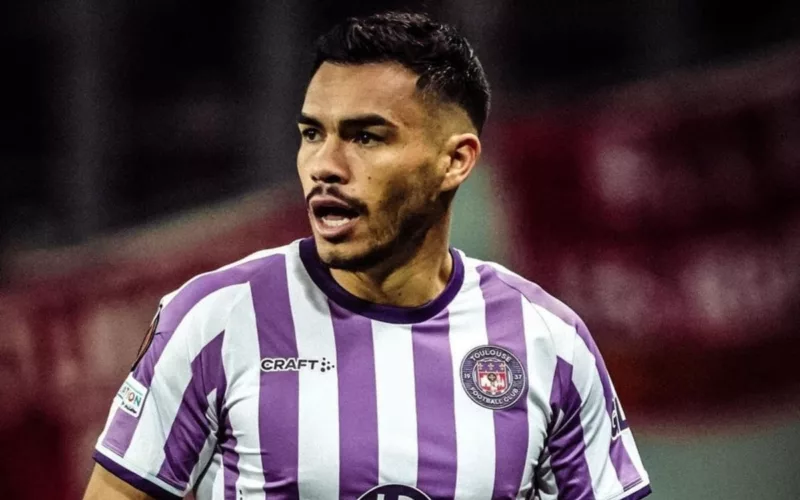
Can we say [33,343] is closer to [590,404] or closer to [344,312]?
[344,312]

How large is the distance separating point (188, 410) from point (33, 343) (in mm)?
714

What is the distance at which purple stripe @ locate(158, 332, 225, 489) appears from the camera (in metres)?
1.33

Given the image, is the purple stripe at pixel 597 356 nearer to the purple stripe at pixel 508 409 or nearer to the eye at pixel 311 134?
the purple stripe at pixel 508 409

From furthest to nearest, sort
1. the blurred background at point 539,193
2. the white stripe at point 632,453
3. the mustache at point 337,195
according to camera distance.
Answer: the blurred background at point 539,193 → the white stripe at point 632,453 → the mustache at point 337,195

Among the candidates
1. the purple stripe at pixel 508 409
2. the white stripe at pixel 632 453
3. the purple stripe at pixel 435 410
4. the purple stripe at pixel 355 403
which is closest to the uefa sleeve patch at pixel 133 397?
the purple stripe at pixel 355 403

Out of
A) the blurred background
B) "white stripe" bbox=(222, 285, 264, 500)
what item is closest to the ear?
"white stripe" bbox=(222, 285, 264, 500)

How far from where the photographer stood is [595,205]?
6.57 ft

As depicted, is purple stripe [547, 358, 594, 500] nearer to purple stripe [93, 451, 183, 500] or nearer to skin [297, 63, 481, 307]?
skin [297, 63, 481, 307]

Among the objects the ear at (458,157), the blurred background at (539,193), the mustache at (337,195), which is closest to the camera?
the mustache at (337,195)

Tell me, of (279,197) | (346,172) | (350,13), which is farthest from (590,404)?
(350,13)

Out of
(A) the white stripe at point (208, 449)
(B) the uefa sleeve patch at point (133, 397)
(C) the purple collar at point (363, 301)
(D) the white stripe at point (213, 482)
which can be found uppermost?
(C) the purple collar at point (363, 301)

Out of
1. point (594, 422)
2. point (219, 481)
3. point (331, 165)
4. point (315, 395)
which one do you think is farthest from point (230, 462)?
point (594, 422)

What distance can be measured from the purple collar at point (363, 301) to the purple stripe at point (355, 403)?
0.01 metres

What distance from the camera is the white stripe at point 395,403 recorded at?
1333mm
